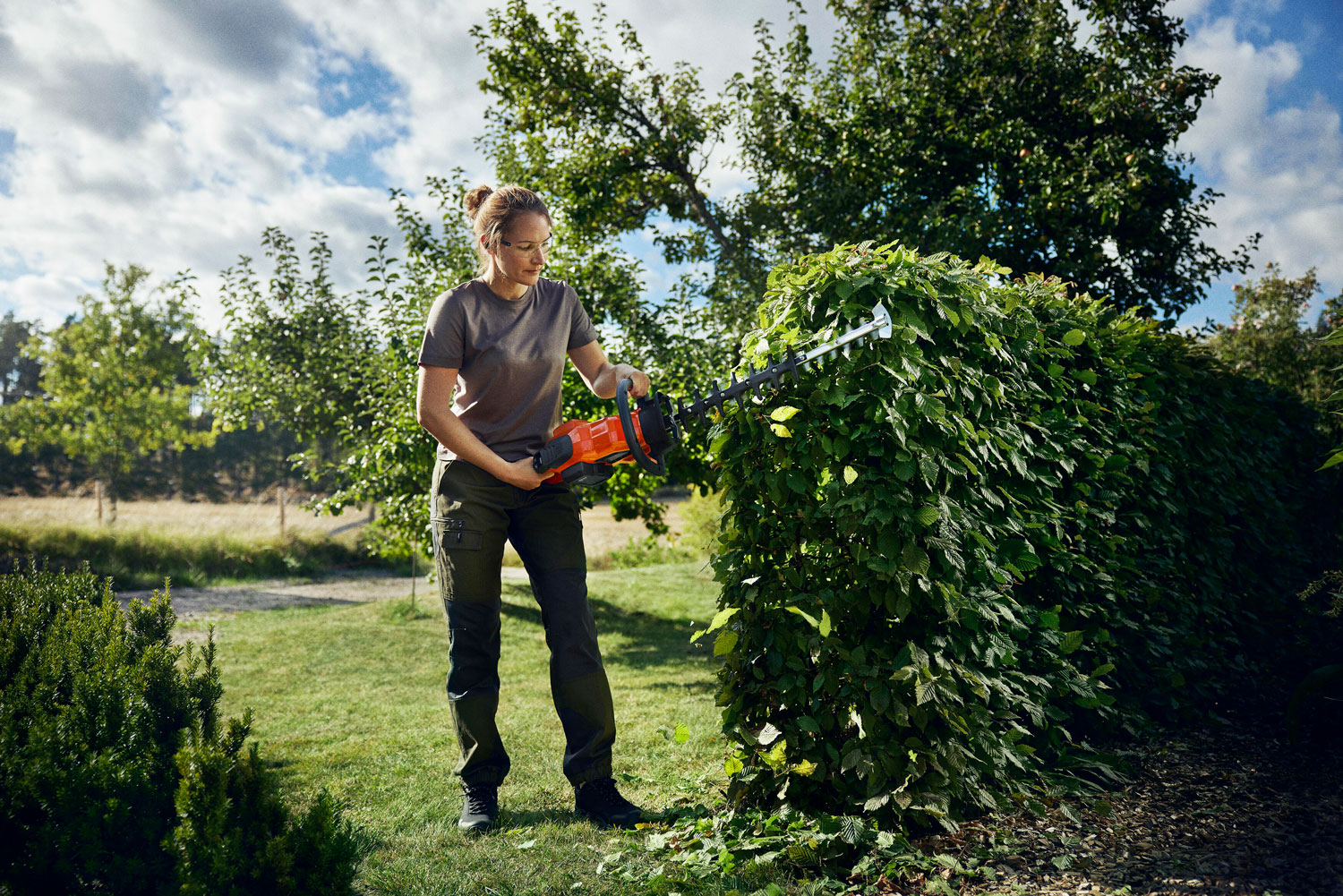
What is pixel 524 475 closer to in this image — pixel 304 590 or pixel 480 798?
pixel 480 798

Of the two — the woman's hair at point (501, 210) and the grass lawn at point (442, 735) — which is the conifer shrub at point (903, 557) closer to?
the grass lawn at point (442, 735)

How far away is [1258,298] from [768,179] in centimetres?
992

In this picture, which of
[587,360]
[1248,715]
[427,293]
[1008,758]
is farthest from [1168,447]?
[427,293]

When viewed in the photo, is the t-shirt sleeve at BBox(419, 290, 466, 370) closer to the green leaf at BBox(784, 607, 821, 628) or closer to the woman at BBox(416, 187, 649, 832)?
the woman at BBox(416, 187, 649, 832)

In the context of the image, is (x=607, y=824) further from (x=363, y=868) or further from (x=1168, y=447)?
(x=1168, y=447)

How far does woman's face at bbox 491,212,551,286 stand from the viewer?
2783 millimetres

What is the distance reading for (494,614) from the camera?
116 inches

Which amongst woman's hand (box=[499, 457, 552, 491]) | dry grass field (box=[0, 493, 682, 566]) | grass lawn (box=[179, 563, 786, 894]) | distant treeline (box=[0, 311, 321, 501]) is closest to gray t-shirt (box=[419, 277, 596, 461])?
woman's hand (box=[499, 457, 552, 491])

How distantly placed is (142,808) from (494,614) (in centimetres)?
140

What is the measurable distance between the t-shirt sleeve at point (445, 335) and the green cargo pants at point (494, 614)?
16.0 inches

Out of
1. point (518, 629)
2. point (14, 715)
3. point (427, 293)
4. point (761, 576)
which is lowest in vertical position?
point (518, 629)

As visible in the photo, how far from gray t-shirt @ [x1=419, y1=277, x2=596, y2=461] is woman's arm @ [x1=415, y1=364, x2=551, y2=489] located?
59mm

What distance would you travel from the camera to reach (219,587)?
13180 mm

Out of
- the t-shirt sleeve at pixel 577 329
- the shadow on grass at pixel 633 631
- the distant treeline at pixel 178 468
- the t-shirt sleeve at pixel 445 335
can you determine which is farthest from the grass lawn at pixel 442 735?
the distant treeline at pixel 178 468
